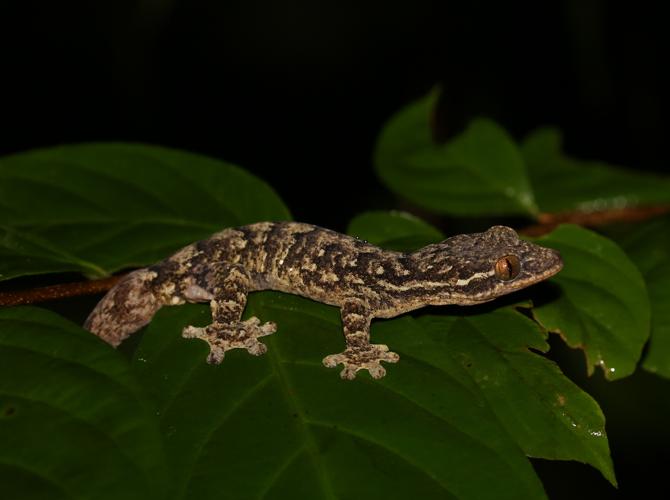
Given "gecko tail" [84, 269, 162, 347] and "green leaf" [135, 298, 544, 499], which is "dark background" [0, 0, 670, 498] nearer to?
"gecko tail" [84, 269, 162, 347]

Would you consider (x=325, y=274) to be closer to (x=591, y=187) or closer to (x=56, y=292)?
(x=56, y=292)

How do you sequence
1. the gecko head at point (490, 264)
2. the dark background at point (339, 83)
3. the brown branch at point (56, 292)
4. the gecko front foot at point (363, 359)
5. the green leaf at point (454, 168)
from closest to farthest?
the gecko front foot at point (363, 359), the brown branch at point (56, 292), the gecko head at point (490, 264), the green leaf at point (454, 168), the dark background at point (339, 83)

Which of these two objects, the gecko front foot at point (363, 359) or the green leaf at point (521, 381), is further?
the gecko front foot at point (363, 359)

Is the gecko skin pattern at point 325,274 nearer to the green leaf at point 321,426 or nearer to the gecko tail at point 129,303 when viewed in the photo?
the gecko tail at point 129,303

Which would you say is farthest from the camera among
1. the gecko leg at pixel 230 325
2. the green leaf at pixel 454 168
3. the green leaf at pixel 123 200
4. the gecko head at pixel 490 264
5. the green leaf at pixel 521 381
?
the green leaf at pixel 454 168

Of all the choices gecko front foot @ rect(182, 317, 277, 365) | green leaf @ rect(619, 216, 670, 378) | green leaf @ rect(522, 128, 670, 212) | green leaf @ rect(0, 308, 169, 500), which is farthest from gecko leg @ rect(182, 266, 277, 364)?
green leaf @ rect(522, 128, 670, 212)

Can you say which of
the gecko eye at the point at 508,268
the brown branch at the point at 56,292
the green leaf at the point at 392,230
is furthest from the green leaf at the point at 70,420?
the gecko eye at the point at 508,268
